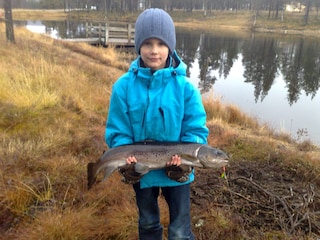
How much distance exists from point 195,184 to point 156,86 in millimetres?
2011

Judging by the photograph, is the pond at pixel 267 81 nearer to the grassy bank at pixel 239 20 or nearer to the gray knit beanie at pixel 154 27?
the gray knit beanie at pixel 154 27

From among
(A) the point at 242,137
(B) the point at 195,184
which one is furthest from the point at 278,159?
(B) the point at 195,184

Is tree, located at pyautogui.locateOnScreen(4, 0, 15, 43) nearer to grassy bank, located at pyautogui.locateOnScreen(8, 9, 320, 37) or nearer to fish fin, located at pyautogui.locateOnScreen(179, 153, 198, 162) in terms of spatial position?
fish fin, located at pyautogui.locateOnScreen(179, 153, 198, 162)

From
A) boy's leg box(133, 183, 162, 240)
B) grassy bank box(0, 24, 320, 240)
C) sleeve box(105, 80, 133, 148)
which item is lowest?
grassy bank box(0, 24, 320, 240)

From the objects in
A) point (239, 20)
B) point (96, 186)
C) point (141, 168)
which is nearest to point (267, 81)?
point (96, 186)

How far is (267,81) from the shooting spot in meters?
17.2

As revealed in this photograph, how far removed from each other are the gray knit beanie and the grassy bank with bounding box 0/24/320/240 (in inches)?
66.9

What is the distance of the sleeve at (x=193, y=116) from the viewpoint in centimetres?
215

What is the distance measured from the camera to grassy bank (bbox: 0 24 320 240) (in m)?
2.74

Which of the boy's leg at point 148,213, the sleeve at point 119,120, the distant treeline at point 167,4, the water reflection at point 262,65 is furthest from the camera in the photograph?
the distant treeline at point 167,4

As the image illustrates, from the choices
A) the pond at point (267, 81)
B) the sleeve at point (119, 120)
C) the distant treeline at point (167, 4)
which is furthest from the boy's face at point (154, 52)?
the distant treeline at point (167, 4)

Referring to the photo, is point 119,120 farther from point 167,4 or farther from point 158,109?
point 167,4

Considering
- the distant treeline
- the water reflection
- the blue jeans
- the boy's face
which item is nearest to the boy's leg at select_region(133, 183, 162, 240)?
Result: the blue jeans

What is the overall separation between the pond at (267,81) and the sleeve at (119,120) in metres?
5.32
